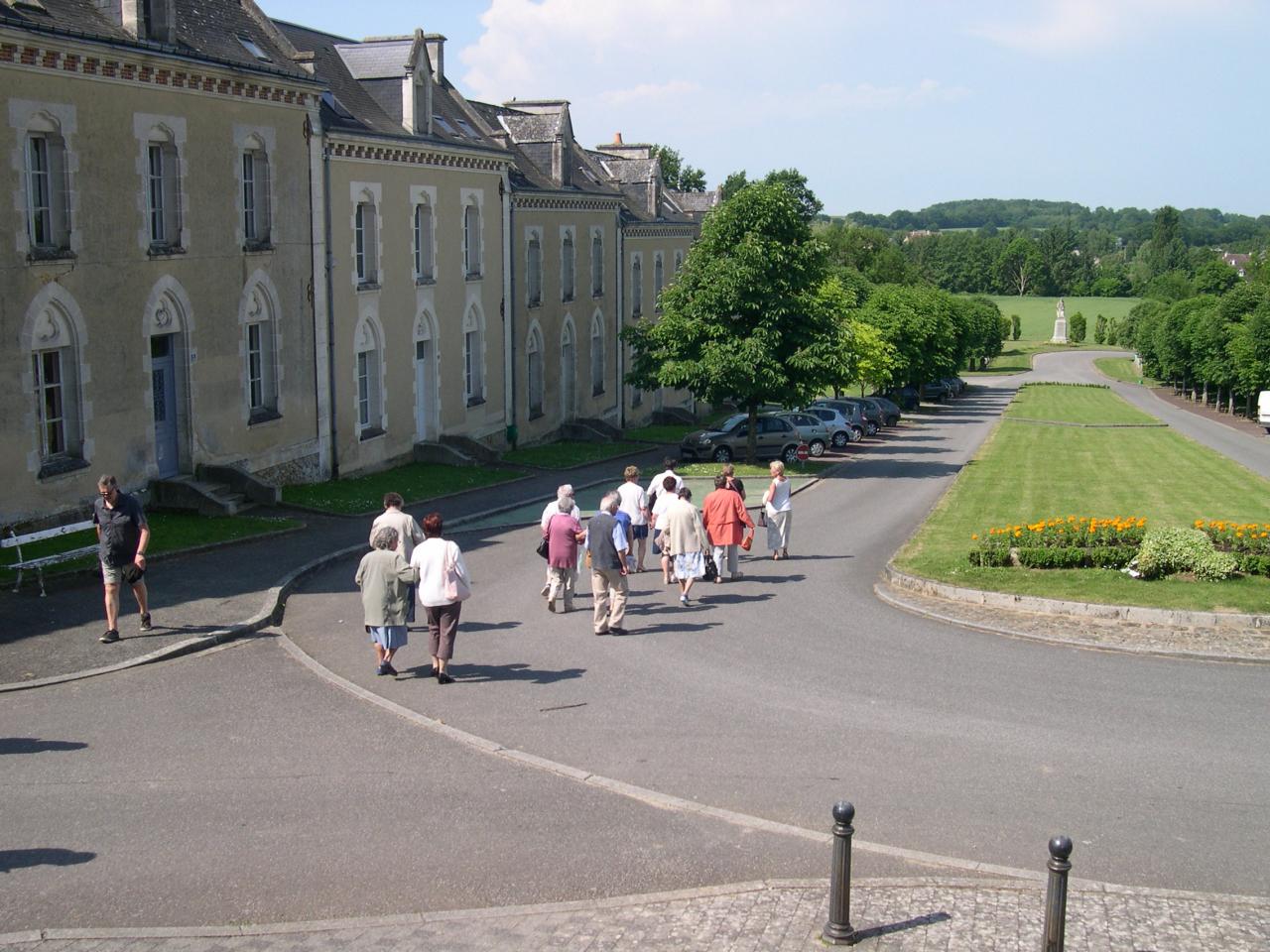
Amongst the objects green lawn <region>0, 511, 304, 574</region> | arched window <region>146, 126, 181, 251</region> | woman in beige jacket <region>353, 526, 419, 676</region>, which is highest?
arched window <region>146, 126, 181, 251</region>

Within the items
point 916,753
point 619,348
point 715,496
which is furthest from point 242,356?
point 619,348

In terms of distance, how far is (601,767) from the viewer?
38.4 ft

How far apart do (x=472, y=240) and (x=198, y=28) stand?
1262 centimetres

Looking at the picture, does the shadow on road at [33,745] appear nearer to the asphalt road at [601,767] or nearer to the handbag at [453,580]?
the asphalt road at [601,767]

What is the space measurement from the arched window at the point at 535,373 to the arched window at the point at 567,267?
8.26 feet

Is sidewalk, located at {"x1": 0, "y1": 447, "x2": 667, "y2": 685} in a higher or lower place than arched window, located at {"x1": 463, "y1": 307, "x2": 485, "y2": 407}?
lower

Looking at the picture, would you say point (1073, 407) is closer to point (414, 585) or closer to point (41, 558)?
point (41, 558)

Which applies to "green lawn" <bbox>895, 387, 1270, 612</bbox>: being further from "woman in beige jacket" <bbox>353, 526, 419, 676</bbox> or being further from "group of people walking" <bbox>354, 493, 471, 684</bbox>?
"woman in beige jacket" <bbox>353, 526, 419, 676</bbox>

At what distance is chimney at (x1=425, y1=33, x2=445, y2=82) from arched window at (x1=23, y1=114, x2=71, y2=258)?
2105 cm

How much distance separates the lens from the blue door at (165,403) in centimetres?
2478

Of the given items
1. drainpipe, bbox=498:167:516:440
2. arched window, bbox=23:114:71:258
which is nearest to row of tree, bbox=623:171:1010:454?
drainpipe, bbox=498:167:516:440

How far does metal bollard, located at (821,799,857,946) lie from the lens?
813 centimetres

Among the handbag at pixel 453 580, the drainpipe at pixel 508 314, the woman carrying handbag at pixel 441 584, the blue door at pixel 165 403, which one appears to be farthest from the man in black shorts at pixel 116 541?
the drainpipe at pixel 508 314

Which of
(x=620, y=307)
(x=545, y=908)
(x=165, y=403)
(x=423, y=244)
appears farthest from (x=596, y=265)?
(x=545, y=908)
